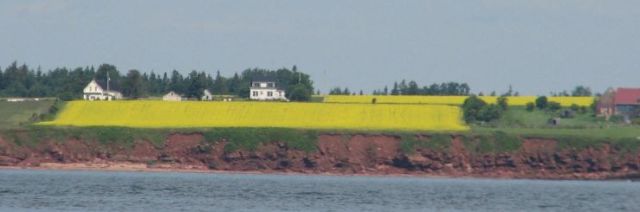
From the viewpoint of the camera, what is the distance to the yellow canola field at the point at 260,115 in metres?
101

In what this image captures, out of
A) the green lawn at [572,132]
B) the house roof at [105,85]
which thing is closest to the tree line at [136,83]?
the house roof at [105,85]

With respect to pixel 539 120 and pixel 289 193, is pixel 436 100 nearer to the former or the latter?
pixel 539 120

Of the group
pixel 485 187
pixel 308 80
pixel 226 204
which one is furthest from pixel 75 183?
pixel 308 80

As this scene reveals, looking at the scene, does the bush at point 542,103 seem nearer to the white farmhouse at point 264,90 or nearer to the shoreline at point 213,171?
the white farmhouse at point 264,90

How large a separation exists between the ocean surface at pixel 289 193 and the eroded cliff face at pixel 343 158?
336 centimetres

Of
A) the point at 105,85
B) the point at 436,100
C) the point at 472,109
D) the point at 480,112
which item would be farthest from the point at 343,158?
the point at 105,85

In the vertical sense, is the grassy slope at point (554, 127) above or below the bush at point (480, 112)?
below

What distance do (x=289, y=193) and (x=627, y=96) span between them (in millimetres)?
66909

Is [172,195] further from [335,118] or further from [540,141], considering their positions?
[335,118]

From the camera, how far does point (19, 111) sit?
349ft

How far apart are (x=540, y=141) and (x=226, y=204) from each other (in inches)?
1484

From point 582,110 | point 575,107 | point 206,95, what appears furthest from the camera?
point 206,95

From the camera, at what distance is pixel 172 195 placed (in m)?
60.3

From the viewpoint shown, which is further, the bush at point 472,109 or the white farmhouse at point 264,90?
the white farmhouse at point 264,90
